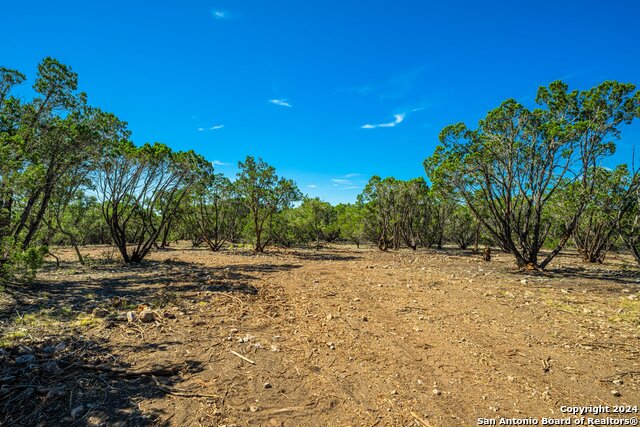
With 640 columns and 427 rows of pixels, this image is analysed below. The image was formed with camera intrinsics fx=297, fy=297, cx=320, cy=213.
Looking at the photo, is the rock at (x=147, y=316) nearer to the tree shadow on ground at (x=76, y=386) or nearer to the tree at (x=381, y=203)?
the tree shadow on ground at (x=76, y=386)

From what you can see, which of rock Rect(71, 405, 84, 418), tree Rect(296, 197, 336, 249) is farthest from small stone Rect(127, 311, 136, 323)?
tree Rect(296, 197, 336, 249)

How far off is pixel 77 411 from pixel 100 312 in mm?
4585

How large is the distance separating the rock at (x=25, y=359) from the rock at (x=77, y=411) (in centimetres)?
177

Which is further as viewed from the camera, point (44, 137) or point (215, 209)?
point (215, 209)

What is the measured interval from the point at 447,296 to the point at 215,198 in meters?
23.7

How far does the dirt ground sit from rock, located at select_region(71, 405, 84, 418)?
2 cm

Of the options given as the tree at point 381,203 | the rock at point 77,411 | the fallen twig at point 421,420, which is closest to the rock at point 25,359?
the rock at point 77,411

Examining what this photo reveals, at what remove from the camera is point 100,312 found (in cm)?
757

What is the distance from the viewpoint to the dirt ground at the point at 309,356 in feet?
12.9

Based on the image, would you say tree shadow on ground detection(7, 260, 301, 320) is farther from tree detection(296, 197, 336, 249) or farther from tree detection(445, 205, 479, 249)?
tree detection(445, 205, 479, 249)

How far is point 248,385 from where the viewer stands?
176 inches

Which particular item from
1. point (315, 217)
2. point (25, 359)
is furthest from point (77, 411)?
point (315, 217)

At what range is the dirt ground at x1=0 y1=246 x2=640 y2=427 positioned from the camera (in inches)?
155

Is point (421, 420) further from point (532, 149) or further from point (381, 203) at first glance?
point (381, 203)
